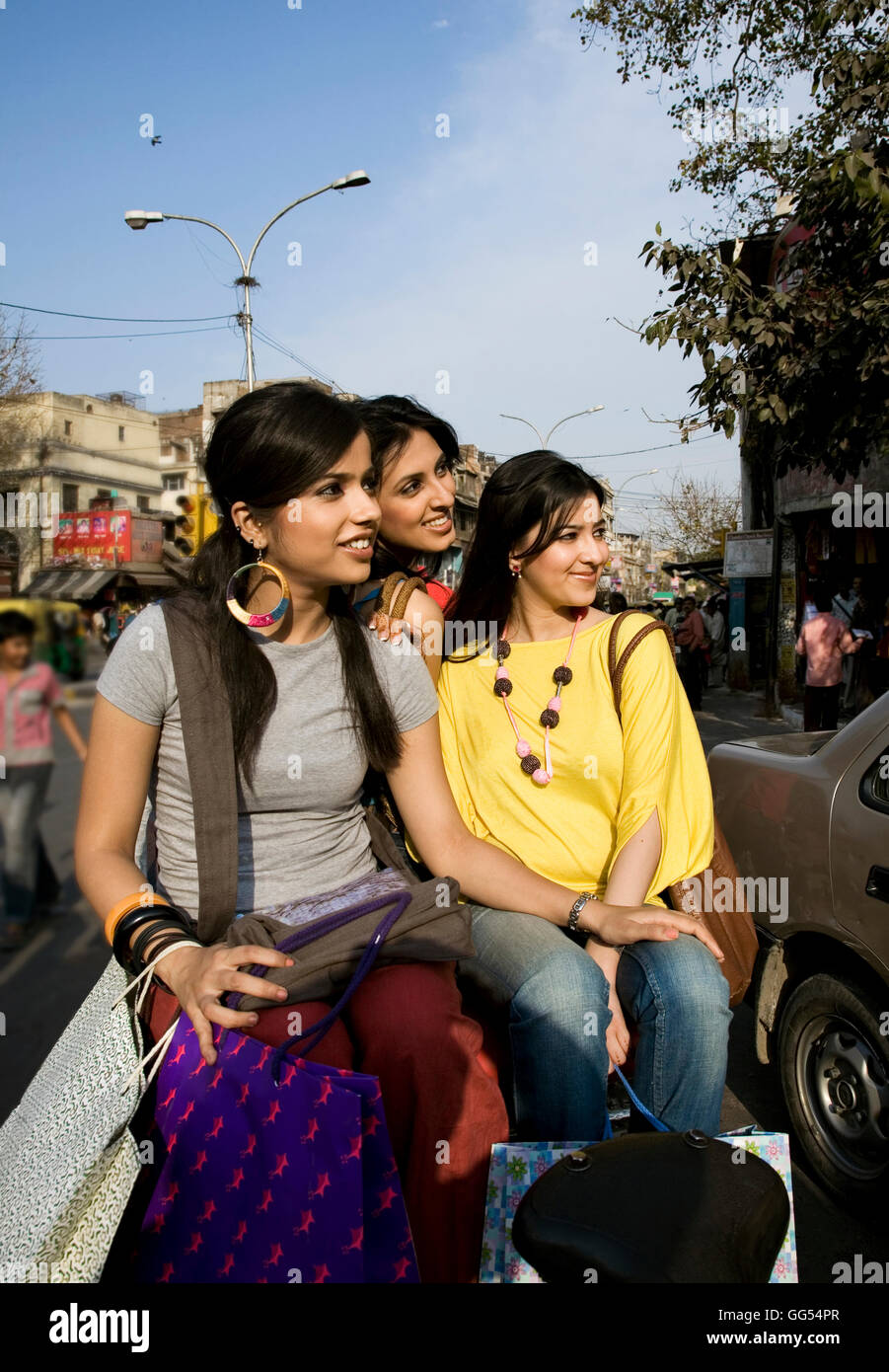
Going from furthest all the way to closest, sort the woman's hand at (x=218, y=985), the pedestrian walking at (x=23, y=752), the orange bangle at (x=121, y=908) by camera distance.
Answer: the orange bangle at (x=121, y=908), the woman's hand at (x=218, y=985), the pedestrian walking at (x=23, y=752)

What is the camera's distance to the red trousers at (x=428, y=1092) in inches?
62.2

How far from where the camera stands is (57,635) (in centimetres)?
71

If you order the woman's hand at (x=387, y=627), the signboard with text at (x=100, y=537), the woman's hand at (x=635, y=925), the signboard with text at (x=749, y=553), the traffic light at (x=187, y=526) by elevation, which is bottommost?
the woman's hand at (x=635, y=925)

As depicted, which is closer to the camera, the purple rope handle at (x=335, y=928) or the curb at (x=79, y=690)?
the curb at (x=79, y=690)

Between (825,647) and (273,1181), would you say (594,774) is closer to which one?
(273,1181)

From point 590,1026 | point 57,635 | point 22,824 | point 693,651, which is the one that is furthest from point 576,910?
point 693,651

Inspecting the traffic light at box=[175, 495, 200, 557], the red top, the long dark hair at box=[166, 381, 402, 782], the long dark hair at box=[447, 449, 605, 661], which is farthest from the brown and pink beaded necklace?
the red top

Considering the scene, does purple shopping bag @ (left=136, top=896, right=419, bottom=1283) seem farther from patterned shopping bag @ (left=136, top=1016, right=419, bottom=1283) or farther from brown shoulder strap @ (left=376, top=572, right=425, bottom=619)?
brown shoulder strap @ (left=376, top=572, right=425, bottom=619)

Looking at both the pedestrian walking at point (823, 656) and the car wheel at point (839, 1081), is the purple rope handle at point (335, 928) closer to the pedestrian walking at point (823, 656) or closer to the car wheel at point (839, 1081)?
the car wheel at point (839, 1081)

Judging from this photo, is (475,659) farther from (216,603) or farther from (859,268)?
(859,268)

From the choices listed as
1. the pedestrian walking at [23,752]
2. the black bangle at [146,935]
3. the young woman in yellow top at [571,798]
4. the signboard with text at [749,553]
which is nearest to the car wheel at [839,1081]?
the young woman in yellow top at [571,798]

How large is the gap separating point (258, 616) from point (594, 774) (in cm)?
91

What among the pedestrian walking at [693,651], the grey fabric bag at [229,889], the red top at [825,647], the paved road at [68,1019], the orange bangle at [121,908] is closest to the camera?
the paved road at [68,1019]
